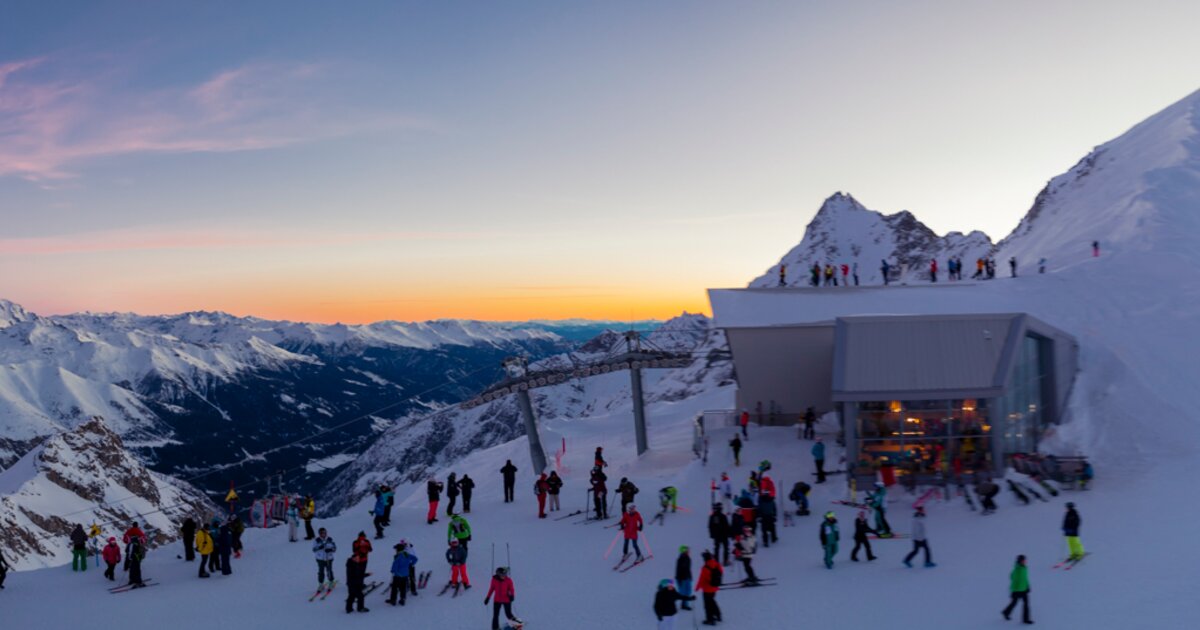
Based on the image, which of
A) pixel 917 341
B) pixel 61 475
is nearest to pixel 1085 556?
pixel 917 341

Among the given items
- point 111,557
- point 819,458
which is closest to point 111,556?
point 111,557

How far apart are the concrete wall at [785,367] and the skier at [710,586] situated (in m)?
21.2

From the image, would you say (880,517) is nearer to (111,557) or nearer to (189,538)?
(189,538)

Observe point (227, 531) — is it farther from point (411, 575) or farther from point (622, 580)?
point (622, 580)

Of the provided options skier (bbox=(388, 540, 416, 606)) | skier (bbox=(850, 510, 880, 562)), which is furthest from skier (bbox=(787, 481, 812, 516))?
skier (bbox=(388, 540, 416, 606))

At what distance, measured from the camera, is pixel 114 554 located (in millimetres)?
21547

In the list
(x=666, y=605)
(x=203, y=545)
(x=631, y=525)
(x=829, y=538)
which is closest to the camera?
(x=666, y=605)

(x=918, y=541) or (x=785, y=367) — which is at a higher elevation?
(x=785, y=367)

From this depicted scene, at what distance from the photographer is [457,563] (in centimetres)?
1920

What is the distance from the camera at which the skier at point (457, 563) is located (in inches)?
751

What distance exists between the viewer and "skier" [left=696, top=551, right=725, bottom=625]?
16.1 metres

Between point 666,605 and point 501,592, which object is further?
point 501,592

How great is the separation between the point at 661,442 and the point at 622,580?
2483cm

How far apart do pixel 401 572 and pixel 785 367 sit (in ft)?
77.0
